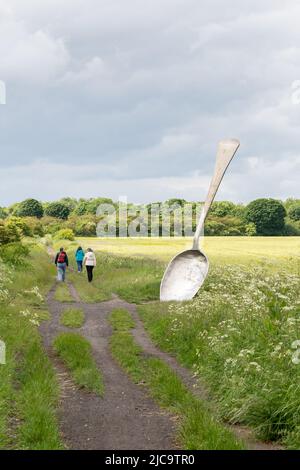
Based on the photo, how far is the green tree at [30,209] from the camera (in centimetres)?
11138

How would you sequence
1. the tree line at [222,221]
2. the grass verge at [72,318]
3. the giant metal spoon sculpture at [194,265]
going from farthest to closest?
the tree line at [222,221] → the giant metal spoon sculpture at [194,265] → the grass verge at [72,318]

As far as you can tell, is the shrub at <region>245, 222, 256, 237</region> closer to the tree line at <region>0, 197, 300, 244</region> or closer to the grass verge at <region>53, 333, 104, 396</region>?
the tree line at <region>0, 197, 300, 244</region>

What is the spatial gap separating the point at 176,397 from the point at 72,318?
869 centimetres

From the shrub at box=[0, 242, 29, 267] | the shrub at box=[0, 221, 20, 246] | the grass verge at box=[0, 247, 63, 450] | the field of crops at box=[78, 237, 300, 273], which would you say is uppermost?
the shrub at box=[0, 221, 20, 246]

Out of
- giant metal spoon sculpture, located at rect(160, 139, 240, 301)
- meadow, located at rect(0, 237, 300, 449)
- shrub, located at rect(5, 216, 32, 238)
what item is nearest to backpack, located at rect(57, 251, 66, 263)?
giant metal spoon sculpture, located at rect(160, 139, 240, 301)

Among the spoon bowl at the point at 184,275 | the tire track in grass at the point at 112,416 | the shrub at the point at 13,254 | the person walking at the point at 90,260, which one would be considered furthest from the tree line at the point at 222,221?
the tire track in grass at the point at 112,416

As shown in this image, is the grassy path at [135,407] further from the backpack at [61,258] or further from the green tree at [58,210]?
the green tree at [58,210]

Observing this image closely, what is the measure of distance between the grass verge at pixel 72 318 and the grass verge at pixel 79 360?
180cm

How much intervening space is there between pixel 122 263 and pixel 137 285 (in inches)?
327

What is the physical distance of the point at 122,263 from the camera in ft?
111

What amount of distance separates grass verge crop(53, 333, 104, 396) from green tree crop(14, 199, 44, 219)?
9930cm

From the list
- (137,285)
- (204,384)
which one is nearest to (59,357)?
(204,384)

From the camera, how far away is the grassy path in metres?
7.80

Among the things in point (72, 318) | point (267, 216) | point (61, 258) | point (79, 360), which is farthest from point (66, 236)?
point (79, 360)
